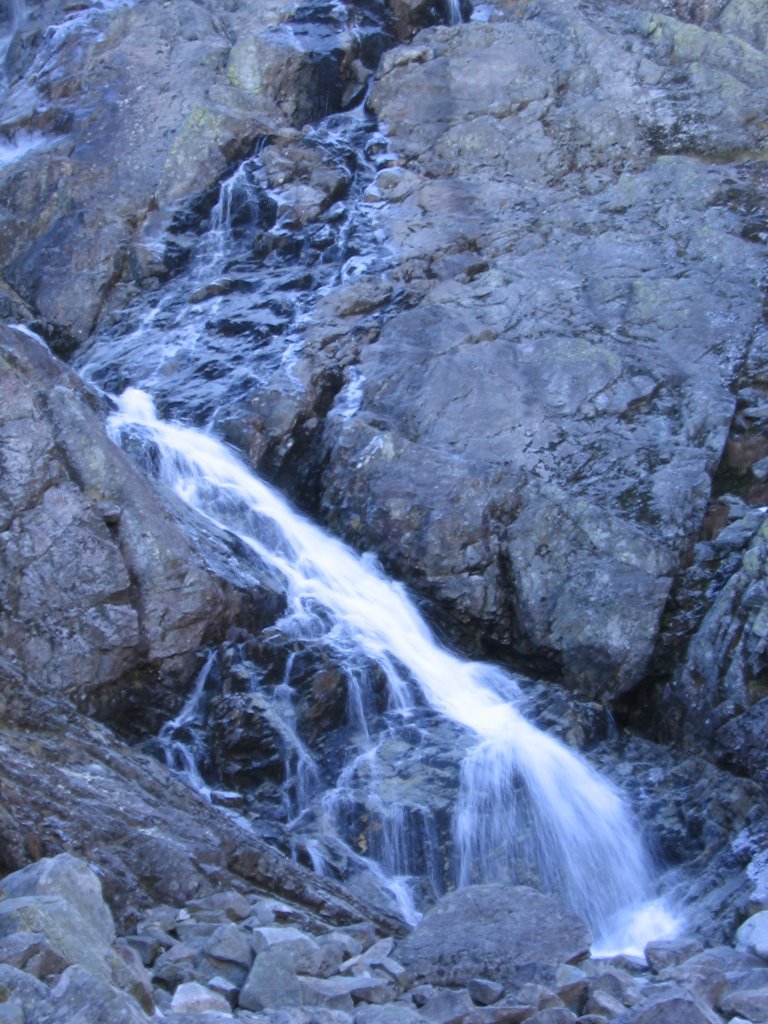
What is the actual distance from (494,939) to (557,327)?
9.56m

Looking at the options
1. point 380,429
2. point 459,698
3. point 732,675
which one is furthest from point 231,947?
point 380,429

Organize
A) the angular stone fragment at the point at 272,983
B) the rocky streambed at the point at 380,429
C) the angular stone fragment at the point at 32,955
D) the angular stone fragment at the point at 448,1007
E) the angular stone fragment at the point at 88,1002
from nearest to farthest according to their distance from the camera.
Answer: the angular stone fragment at the point at 88,1002 → the angular stone fragment at the point at 32,955 → the angular stone fragment at the point at 272,983 → the angular stone fragment at the point at 448,1007 → the rocky streambed at the point at 380,429

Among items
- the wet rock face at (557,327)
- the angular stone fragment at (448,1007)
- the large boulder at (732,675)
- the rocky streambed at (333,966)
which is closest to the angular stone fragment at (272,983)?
the rocky streambed at (333,966)

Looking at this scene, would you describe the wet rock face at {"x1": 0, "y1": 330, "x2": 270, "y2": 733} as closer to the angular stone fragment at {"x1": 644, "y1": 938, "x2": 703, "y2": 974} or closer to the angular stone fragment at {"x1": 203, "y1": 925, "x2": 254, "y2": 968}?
the angular stone fragment at {"x1": 203, "y1": 925, "x2": 254, "y2": 968}

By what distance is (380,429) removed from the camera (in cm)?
1340

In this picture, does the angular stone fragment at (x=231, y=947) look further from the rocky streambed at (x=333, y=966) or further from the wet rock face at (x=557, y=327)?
the wet rock face at (x=557, y=327)

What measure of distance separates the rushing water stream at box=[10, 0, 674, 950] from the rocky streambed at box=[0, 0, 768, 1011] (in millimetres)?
98

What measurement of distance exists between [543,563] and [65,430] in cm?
536

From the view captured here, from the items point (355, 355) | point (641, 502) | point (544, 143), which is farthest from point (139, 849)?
point (544, 143)

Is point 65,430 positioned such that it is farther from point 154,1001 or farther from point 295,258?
point 295,258

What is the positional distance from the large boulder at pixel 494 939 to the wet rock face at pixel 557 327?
480 cm

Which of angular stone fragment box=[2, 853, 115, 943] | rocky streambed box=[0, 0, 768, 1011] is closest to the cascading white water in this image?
rocky streambed box=[0, 0, 768, 1011]

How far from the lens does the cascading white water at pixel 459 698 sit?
911 centimetres

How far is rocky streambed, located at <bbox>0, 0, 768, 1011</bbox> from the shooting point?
6852 millimetres
